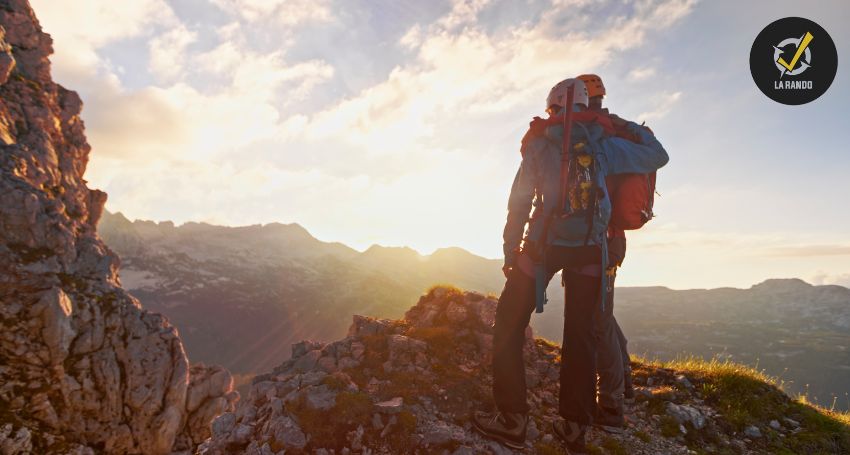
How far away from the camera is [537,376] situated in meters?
9.00

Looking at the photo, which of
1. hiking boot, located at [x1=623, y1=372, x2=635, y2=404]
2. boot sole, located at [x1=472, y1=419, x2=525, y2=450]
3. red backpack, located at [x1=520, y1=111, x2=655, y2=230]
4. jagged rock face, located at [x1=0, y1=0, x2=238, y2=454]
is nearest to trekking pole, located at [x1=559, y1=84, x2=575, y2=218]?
red backpack, located at [x1=520, y1=111, x2=655, y2=230]

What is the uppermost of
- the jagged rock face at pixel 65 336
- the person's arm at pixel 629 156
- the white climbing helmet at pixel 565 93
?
the white climbing helmet at pixel 565 93

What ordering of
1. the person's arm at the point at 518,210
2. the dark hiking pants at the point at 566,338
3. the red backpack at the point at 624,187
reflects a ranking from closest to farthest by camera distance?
the dark hiking pants at the point at 566,338 → the person's arm at the point at 518,210 → the red backpack at the point at 624,187

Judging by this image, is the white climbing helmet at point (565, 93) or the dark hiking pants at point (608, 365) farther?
the dark hiking pants at point (608, 365)

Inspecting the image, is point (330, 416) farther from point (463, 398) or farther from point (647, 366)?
point (647, 366)

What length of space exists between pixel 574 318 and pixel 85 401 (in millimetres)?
32561

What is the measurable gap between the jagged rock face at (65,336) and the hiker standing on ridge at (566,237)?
27819mm

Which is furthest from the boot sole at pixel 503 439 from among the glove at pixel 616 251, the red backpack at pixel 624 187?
the red backpack at pixel 624 187

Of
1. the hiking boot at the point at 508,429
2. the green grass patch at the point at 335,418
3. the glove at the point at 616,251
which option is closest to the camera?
the hiking boot at the point at 508,429

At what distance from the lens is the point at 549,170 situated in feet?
18.0

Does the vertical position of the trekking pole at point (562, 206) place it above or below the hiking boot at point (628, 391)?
above

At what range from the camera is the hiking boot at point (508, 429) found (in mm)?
5836

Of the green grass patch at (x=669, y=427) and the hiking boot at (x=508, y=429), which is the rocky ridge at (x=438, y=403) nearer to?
the green grass patch at (x=669, y=427)

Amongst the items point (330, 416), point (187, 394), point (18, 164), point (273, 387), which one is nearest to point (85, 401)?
point (187, 394)
